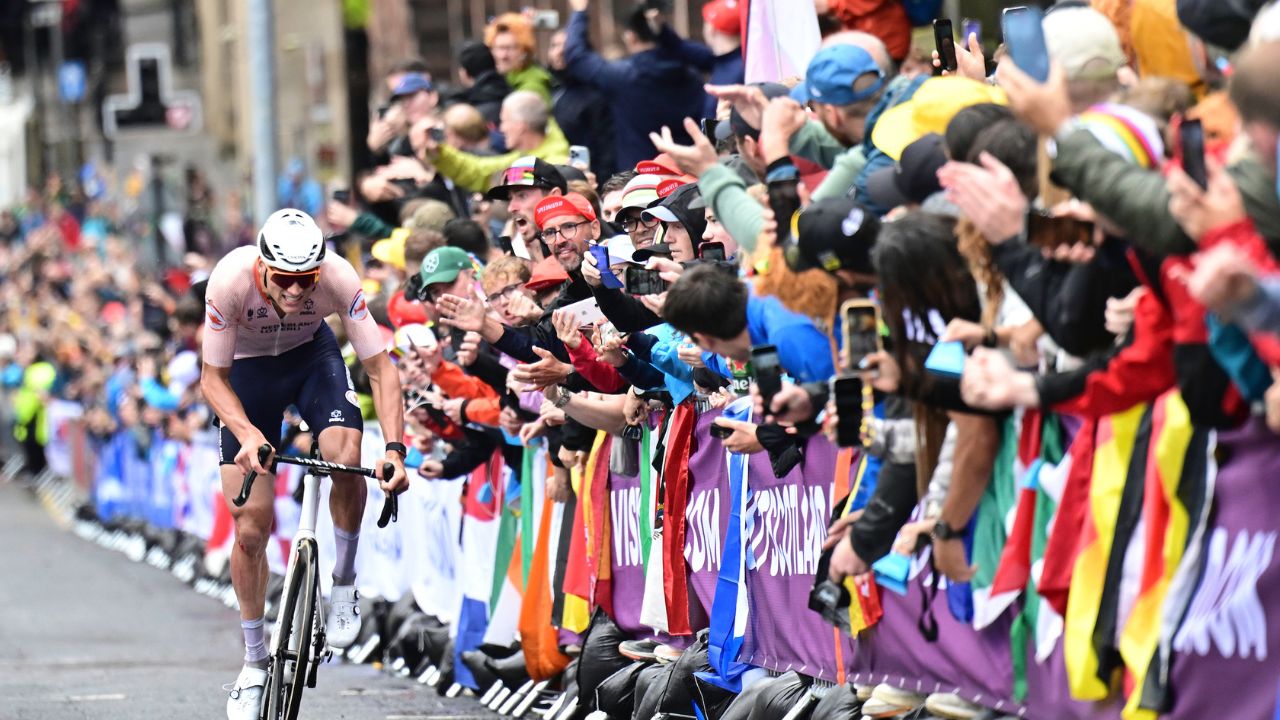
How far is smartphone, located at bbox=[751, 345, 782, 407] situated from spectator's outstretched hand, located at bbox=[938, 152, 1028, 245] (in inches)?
48.3

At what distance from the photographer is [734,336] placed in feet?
25.0

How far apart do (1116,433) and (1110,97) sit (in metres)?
0.92

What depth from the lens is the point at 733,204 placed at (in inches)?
303

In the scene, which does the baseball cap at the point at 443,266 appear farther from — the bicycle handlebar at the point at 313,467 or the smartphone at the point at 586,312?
the bicycle handlebar at the point at 313,467

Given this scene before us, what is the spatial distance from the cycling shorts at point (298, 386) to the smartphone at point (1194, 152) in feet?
16.5

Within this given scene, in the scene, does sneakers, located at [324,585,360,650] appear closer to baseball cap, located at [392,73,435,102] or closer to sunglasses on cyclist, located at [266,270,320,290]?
sunglasses on cyclist, located at [266,270,320,290]

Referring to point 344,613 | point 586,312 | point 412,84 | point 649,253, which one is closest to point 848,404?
point 649,253

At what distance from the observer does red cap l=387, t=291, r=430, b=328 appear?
13156 millimetres

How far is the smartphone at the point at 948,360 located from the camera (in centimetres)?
634

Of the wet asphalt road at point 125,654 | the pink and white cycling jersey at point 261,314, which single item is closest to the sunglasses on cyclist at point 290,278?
the pink and white cycling jersey at point 261,314

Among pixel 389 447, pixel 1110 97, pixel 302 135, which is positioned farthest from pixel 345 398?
pixel 302 135

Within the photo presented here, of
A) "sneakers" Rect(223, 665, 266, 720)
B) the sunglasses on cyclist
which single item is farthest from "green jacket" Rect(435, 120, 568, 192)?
"sneakers" Rect(223, 665, 266, 720)

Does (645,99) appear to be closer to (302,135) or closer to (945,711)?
(945,711)

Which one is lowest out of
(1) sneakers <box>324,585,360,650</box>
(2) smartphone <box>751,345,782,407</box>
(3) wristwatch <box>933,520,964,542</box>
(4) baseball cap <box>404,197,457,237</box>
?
(1) sneakers <box>324,585,360,650</box>
